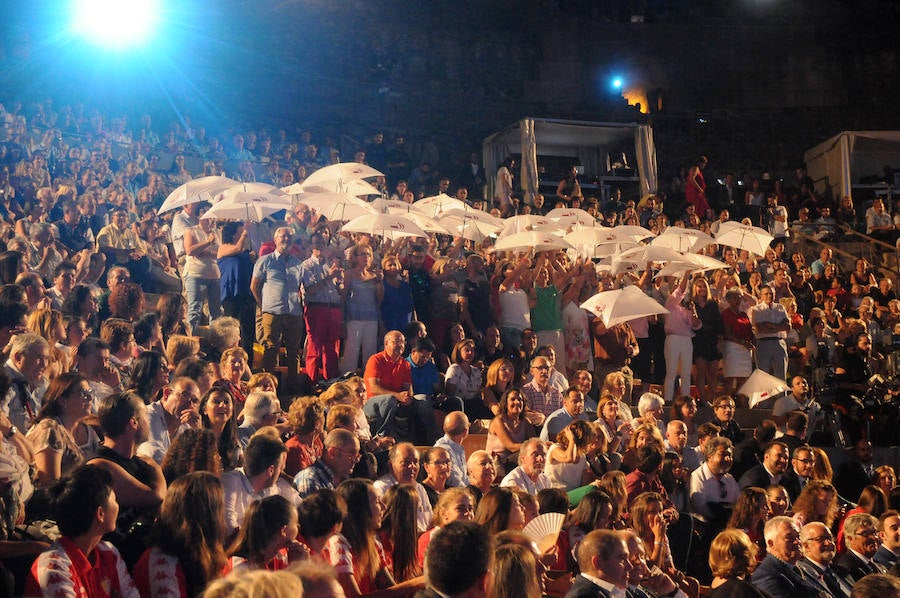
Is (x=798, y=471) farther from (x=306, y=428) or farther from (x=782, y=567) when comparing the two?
(x=306, y=428)

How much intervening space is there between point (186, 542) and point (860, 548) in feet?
17.3

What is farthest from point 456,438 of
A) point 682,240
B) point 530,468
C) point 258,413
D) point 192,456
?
point 682,240

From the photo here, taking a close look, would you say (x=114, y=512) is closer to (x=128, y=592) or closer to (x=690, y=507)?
(x=128, y=592)

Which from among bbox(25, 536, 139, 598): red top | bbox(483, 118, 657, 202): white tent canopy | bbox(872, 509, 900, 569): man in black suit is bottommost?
bbox(872, 509, 900, 569): man in black suit

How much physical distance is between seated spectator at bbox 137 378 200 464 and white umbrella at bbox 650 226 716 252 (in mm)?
8727

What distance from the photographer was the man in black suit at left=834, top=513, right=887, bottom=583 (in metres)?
7.80

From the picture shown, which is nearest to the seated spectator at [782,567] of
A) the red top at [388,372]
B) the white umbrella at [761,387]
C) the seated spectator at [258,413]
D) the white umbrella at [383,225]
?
the seated spectator at [258,413]

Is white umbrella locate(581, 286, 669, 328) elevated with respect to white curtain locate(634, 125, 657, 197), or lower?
lower

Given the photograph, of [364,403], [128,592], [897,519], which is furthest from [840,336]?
[128,592]

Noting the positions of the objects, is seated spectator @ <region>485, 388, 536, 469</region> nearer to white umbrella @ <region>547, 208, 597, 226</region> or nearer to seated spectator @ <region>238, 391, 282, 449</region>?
seated spectator @ <region>238, 391, 282, 449</region>

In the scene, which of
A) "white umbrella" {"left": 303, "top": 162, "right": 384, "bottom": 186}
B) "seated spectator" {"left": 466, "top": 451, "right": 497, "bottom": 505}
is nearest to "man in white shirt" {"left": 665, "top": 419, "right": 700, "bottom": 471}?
"seated spectator" {"left": 466, "top": 451, "right": 497, "bottom": 505}

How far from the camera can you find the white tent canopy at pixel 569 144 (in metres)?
23.6

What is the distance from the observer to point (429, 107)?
27453 mm

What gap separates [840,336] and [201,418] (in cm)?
984
